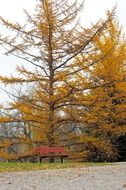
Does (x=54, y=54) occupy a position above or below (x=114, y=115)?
above

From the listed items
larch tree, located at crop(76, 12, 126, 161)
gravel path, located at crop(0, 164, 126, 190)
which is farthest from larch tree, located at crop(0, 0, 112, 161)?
gravel path, located at crop(0, 164, 126, 190)

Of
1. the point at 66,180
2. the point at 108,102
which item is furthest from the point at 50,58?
the point at 66,180

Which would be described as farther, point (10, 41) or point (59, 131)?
point (59, 131)

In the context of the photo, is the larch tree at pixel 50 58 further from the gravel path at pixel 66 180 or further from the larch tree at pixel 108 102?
the gravel path at pixel 66 180

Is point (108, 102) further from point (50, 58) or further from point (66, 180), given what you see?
point (66, 180)

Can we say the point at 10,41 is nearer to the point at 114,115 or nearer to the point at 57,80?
the point at 57,80

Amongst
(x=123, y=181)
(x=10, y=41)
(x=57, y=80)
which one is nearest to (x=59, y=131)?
(x=57, y=80)

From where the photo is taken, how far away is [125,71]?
26938 millimetres

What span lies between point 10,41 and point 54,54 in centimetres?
234

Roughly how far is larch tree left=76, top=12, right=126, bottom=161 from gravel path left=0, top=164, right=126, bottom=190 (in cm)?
1131

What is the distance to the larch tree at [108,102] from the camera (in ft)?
81.7

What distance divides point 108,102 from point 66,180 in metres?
14.5

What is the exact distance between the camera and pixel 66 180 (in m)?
11.5

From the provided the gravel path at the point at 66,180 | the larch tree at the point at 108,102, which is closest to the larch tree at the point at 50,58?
the larch tree at the point at 108,102
